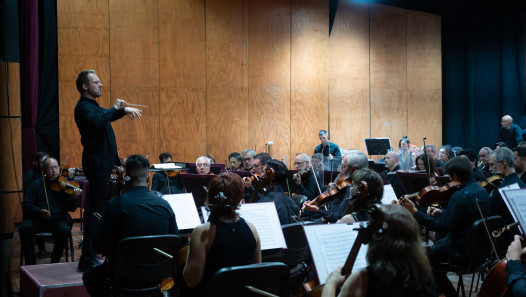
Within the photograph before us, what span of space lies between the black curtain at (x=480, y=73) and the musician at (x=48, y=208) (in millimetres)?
10472

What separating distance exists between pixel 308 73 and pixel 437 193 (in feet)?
24.3

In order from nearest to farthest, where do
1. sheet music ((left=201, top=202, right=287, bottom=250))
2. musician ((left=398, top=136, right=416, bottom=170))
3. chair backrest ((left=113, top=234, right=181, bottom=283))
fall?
1. chair backrest ((left=113, top=234, right=181, bottom=283))
2. sheet music ((left=201, top=202, right=287, bottom=250))
3. musician ((left=398, top=136, right=416, bottom=170))

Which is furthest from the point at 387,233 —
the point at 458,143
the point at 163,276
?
the point at 458,143

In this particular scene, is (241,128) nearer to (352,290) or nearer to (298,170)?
(298,170)

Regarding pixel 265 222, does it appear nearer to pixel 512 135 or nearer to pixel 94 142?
pixel 94 142

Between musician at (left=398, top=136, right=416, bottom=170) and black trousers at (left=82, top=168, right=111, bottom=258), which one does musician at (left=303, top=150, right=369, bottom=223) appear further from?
musician at (left=398, top=136, right=416, bottom=170)

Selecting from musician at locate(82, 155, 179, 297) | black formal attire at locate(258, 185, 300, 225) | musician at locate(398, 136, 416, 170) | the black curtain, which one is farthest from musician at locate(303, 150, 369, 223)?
the black curtain

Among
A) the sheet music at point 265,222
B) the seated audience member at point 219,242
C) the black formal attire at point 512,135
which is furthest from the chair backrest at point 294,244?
the black formal attire at point 512,135

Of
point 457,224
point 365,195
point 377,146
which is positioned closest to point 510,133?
point 377,146

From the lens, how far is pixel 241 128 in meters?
11.2

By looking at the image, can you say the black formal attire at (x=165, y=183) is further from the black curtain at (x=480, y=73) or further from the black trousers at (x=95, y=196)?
the black curtain at (x=480, y=73)

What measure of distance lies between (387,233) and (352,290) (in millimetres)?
264

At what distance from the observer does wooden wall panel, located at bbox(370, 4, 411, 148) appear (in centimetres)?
1269

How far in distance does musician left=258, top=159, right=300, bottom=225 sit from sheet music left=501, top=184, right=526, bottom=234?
1912 mm
